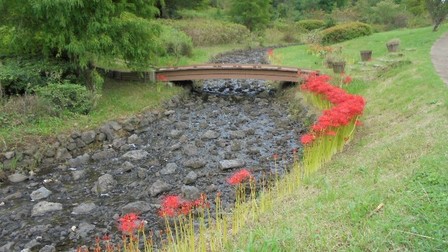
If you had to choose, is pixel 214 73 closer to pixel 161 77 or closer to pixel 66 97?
pixel 161 77

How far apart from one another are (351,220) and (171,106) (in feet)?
43.9

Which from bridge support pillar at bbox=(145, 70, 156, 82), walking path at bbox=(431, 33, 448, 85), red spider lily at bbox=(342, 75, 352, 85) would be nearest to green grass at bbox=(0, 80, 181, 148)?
bridge support pillar at bbox=(145, 70, 156, 82)

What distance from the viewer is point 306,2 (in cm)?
5853

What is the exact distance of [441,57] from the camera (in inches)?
704

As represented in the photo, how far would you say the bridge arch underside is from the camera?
65.4ft

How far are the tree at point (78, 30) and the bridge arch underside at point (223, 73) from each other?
10.6ft

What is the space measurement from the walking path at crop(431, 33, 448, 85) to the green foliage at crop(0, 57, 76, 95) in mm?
14011

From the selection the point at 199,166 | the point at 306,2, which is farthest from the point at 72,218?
the point at 306,2

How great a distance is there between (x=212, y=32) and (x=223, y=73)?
626 inches

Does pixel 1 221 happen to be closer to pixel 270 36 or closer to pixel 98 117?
pixel 98 117

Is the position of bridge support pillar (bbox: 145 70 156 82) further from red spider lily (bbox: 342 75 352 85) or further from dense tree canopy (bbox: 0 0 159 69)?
red spider lily (bbox: 342 75 352 85)

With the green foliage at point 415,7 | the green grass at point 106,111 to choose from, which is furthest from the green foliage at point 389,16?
the green grass at point 106,111

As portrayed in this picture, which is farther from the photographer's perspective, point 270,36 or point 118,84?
point 270,36

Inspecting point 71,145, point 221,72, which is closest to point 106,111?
point 71,145
